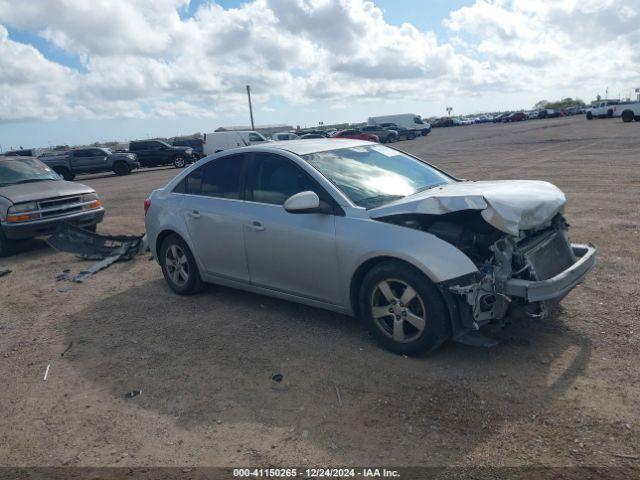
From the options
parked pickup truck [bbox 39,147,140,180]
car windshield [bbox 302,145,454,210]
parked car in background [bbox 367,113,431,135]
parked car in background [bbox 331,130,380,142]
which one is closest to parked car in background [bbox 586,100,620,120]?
parked car in background [bbox 367,113,431,135]

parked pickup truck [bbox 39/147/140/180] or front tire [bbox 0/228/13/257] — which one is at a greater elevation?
parked pickup truck [bbox 39/147/140/180]

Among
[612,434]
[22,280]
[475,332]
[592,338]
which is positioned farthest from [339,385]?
[22,280]

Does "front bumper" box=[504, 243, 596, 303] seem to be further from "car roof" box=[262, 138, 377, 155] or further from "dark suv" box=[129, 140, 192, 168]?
"dark suv" box=[129, 140, 192, 168]

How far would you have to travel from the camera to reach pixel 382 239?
4141 mm

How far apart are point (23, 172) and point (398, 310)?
8.72m

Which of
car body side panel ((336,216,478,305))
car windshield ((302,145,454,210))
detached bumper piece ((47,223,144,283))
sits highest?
car windshield ((302,145,454,210))

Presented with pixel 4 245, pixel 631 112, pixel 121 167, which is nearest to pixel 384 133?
pixel 631 112

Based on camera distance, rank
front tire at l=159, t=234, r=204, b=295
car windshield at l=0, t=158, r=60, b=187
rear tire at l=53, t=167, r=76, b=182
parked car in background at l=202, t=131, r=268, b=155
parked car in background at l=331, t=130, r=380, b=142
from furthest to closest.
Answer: parked car in background at l=331, t=130, r=380, b=142 < parked car in background at l=202, t=131, r=268, b=155 < rear tire at l=53, t=167, r=76, b=182 < car windshield at l=0, t=158, r=60, b=187 < front tire at l=159, t=234, r=204, b=295

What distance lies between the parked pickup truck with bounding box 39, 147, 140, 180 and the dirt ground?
81.6 ft

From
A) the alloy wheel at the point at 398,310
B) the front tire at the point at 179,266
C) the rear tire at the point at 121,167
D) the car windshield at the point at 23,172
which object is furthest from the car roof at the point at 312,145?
the rear tire at the point at 121,167

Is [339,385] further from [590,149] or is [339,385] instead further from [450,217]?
[590,149]

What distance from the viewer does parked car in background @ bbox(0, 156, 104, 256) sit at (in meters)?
8.91

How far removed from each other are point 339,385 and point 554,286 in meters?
1.70

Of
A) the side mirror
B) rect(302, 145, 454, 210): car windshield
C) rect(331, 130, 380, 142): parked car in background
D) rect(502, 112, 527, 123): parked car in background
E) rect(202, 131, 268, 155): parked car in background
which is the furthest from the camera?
rect(502, 112, 527, 123): parked car in background
